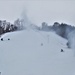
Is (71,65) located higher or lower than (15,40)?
lower

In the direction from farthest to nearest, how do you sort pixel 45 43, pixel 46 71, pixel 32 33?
pixel 32 33 → pixel 45 43 → pixel 46 71

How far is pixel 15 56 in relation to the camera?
42.5ft

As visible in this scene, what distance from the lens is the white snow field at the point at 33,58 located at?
1152cm

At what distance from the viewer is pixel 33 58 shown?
12.7m

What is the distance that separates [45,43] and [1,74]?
14.8 ft

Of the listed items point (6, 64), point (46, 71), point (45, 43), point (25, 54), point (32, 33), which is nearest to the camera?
point (46, 71)

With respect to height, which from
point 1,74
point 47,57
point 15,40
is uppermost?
point 15,40

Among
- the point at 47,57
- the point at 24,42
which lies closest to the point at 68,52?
the point at 47,57

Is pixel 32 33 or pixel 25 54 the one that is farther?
pixel 32 33

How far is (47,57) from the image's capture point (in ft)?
42.3

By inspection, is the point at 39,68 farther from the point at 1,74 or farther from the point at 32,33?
the point at 32,33

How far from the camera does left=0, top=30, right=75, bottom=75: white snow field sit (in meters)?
11.5

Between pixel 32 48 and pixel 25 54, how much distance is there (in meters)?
0.98

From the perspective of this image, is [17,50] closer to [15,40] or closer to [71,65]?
[15,40]
